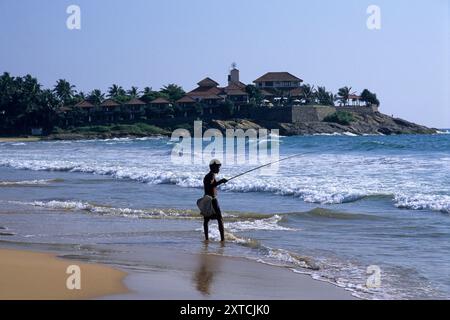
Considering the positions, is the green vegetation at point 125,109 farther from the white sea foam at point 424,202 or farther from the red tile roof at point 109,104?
the white sea foam at point 424,202

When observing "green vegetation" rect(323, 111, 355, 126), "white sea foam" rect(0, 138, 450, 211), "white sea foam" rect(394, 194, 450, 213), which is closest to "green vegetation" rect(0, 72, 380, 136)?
"green vegetation" rect(323, 111, 355, 126)

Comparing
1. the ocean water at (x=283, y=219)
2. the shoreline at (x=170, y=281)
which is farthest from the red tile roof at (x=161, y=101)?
the shoreline at (x=170, y=281)

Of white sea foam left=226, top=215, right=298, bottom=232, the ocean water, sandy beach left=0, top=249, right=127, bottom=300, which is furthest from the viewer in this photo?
white sea foam left=226, top=215, right=298, bottom=232

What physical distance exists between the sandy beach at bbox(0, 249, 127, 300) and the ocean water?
0.61 metres

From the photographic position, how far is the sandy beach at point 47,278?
644 cm

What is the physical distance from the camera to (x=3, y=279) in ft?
23.1

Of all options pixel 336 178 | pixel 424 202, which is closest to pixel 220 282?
pixel 424 202

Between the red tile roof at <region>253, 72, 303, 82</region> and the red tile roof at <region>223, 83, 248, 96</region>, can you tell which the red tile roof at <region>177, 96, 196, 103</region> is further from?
the red tile roof at <region>253, 72, 303, 82</region>

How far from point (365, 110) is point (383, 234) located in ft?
275

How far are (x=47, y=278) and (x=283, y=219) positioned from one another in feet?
21.6

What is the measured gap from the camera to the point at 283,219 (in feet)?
43.0

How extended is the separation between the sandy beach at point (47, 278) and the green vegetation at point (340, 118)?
79.8 m

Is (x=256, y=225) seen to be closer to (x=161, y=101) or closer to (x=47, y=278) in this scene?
(x=47, y=278)

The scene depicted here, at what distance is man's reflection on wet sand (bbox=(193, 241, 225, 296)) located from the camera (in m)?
7.21
